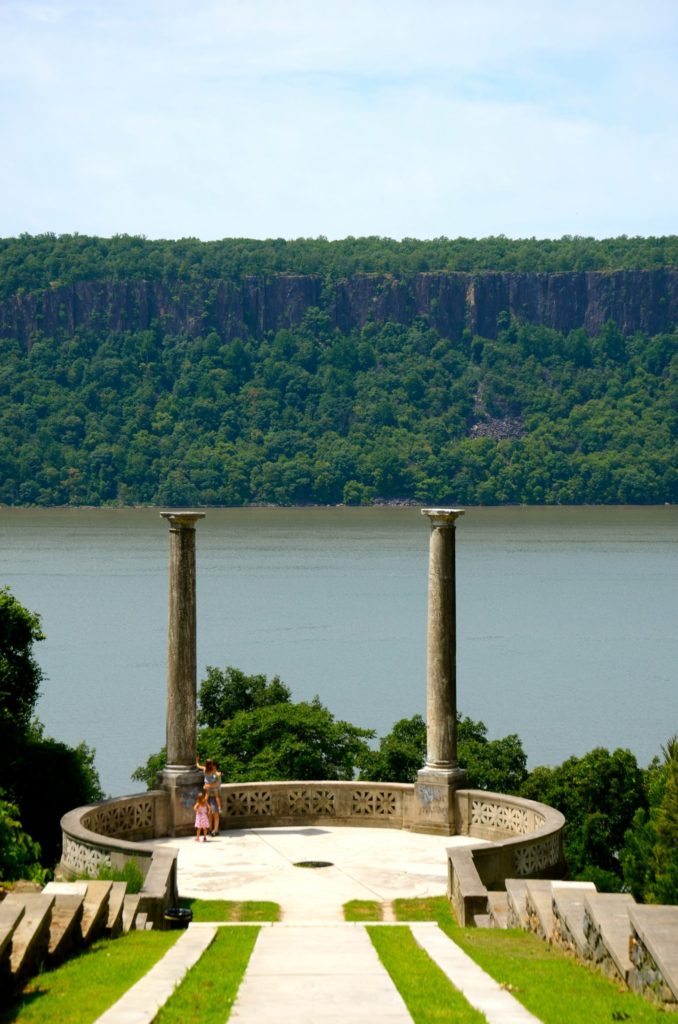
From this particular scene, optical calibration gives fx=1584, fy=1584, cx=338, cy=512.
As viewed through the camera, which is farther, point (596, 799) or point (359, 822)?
point (596, 799)

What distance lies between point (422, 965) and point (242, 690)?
34.5m

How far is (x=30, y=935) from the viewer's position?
34.3 feet

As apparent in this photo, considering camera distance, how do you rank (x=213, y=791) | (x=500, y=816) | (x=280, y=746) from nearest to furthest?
(x=500, y=816) < (x=213, y=791) < (x=280, y=746)

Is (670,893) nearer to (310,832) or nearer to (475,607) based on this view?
(310,832)

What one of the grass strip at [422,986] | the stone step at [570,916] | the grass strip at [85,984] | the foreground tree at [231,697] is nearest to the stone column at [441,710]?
the stone step at [570,916]

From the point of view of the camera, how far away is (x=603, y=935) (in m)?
10.5

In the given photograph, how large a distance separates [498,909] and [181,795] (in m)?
7.13

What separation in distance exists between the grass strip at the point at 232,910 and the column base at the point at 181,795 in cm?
423

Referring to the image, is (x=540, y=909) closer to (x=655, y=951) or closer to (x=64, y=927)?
(x=64, y=927)

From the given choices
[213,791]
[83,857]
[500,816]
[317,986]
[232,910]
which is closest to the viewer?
[317,986]

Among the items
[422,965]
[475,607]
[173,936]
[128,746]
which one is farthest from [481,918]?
[475,607]

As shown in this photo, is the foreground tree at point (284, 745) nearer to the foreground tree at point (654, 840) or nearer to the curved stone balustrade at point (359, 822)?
the foreground tree at point (654, 840)

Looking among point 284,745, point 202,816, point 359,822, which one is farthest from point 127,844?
point 284,745

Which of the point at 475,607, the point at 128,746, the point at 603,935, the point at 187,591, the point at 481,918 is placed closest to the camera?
the point at 603,935
